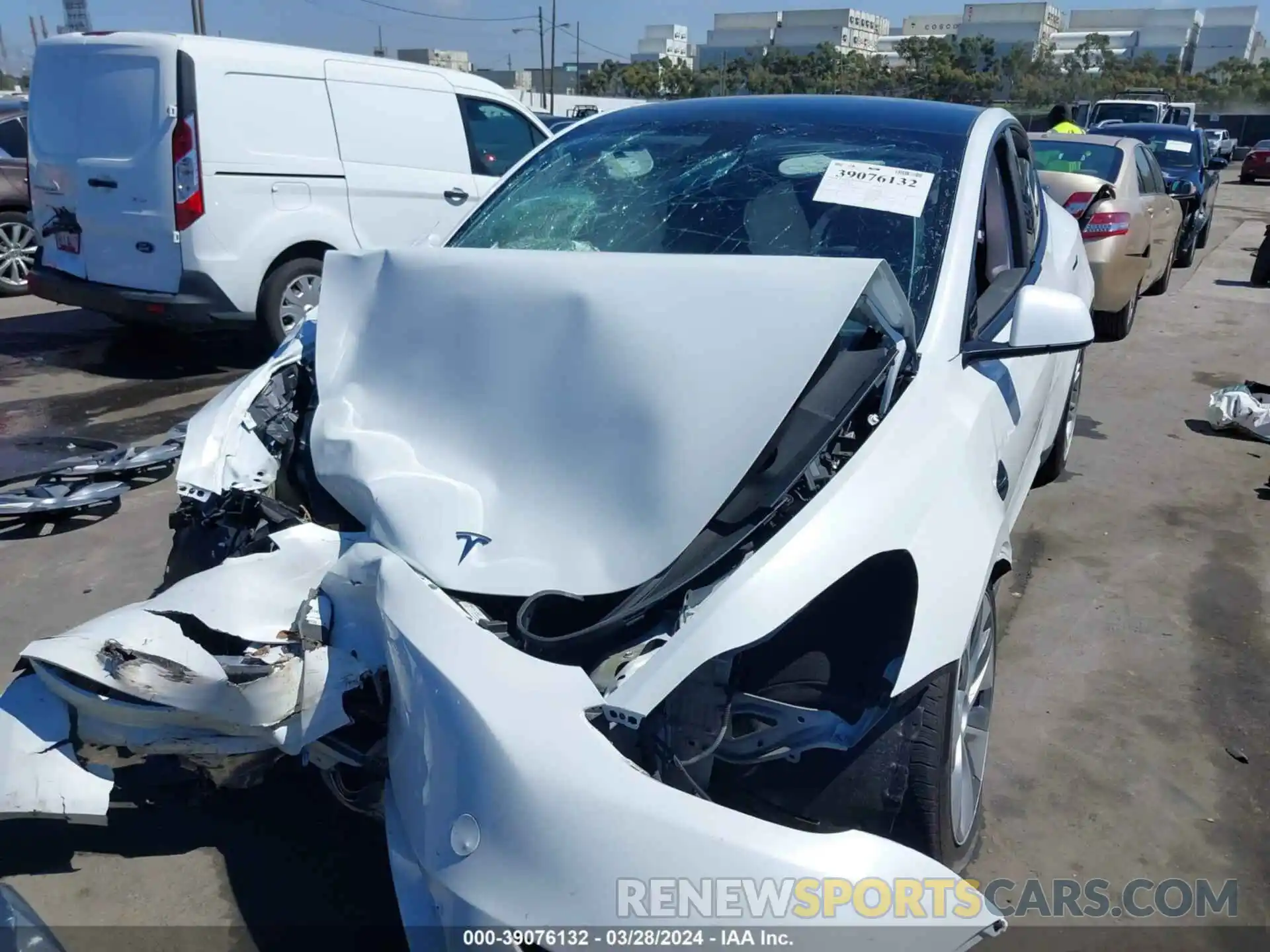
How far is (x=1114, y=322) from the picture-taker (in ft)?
26.9

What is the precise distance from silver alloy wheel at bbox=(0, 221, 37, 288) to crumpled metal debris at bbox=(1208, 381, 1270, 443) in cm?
942

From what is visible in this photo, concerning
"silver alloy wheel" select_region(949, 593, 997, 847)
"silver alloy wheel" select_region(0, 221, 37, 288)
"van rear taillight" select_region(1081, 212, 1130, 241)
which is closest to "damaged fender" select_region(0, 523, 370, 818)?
"silver alloy wheel" select_region(949, 593, 997, 847)

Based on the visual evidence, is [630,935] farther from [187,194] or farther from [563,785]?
[187,194]

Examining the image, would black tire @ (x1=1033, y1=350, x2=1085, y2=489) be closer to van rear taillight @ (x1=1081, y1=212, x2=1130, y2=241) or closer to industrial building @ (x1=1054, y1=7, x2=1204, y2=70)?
van rear taillight @ (x1=1081, y1=212, x2=1130, y2=241)

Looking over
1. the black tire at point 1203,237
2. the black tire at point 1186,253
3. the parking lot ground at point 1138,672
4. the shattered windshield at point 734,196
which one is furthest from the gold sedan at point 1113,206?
the black tire at point 1203,237

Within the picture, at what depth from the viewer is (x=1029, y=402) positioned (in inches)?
121

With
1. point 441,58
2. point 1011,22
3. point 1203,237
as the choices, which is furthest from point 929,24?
point 1203,237

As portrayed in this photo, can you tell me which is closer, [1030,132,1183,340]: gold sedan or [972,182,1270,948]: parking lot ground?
[972,182,1270,948]: parking lot ground

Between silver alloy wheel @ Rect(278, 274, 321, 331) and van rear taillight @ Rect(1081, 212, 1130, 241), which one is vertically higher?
van rear taillight @ Rect(1081, 212, 1130, 241)

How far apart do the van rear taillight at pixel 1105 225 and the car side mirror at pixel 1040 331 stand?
5432 mm

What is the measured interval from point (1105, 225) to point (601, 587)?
22.4 ft

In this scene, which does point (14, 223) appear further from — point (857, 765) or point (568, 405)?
point (857, 765)

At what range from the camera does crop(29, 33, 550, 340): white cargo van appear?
627 cm

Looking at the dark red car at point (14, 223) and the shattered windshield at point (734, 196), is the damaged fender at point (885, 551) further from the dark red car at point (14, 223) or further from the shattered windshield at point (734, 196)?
the dark red car at point (14, 223)
